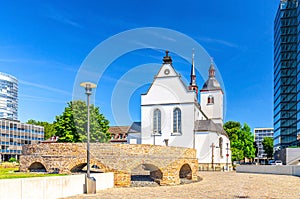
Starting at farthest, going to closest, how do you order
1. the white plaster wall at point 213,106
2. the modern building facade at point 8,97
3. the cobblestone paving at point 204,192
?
the modern building facade at point 8,97 < the white plaster wall at point 213,106 < the cobblestone paving at point 204,192

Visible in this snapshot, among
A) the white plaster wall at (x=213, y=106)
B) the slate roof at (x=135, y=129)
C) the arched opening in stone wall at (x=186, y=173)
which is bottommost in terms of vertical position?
the arched opening in stone wall at (x=186, y=173)

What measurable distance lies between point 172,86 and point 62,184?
139 feet

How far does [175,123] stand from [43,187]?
39871mm

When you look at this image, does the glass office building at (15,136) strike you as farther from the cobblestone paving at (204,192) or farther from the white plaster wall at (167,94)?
the cobblestone paving at (204,192)

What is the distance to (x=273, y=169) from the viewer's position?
40.6m

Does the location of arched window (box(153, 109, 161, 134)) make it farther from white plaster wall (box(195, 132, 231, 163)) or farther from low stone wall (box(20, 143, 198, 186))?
low stone wall (box(20, 143, 198, 186))

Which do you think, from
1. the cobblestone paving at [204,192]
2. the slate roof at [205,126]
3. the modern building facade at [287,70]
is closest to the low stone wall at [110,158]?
the cobblestone paving at [204,192]

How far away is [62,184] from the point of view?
15.3 m

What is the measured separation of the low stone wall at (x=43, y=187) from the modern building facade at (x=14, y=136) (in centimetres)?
8434

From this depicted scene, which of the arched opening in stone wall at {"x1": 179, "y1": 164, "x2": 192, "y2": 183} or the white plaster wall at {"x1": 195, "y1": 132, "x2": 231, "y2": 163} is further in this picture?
the white plaster wall at {"x1": 195, "y1": 132, "x2": 231, "y2": 163}

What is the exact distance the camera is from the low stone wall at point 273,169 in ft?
125

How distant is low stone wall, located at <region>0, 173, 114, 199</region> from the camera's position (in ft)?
40.5

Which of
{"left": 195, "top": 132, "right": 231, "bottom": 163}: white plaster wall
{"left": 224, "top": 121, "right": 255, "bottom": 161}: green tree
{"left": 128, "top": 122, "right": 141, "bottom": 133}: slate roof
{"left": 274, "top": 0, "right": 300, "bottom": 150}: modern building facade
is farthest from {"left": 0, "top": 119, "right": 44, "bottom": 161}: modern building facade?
{"left": 274, "top": 0, "right": 300, "bottom": 150}: modern building facade

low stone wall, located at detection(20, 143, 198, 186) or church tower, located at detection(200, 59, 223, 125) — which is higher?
church tower, located at detection(200, 59, 223, 125)
